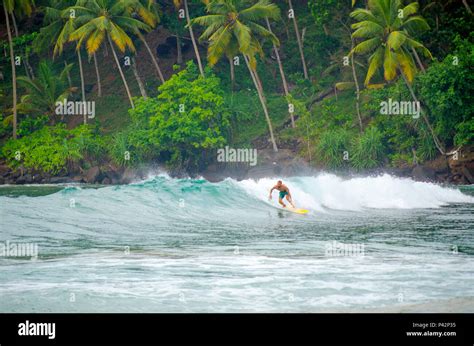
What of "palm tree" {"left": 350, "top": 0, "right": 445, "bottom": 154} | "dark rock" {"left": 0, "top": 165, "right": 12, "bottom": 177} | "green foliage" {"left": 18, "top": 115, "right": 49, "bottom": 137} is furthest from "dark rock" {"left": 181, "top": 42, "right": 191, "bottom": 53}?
"palm tree" {"left": 350, "top": 0, "right": 445, "bottom": 154}

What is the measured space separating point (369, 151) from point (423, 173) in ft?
11.5

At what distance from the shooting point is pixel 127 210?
2373cm

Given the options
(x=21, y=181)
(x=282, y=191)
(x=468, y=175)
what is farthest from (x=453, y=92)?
(x=21, y=181)

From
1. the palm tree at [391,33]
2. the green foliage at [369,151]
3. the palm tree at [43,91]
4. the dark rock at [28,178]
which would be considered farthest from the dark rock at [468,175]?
the palm tree at [43,91]

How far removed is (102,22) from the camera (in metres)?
45.6

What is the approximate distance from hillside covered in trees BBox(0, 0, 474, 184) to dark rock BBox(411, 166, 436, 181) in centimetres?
8

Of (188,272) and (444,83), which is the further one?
(444,83)

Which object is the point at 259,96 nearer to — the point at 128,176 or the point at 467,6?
the point at 128,176

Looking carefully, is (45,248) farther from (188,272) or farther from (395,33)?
(395,33)

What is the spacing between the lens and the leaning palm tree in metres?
45.9

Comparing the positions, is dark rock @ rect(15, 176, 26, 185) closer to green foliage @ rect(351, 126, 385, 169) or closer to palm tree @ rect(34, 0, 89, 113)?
palm tree @ rect(34, 0, 89, 113)

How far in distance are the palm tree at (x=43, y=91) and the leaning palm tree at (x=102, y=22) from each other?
2.88m
